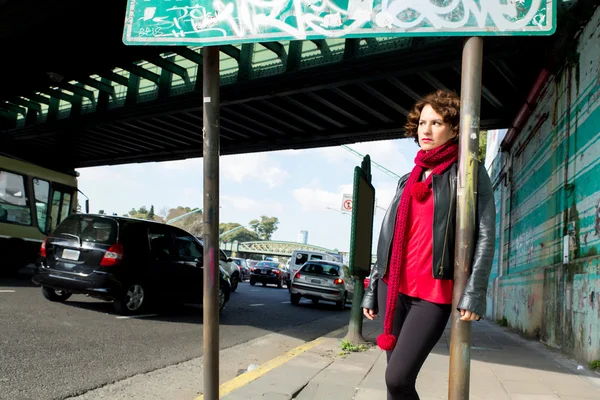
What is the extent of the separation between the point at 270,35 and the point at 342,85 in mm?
8443

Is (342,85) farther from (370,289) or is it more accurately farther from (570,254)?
(370,289)

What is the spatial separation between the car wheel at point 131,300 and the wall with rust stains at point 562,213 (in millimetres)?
6733

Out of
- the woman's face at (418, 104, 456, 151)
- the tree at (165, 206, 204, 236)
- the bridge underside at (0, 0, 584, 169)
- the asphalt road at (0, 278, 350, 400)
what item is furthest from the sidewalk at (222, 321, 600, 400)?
the tree at (165, 206, 204, 236)

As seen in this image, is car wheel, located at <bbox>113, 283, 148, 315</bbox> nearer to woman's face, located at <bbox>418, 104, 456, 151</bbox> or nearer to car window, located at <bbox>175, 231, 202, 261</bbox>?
car window, located at <bbox>175, 231, 202, 261</bbox>

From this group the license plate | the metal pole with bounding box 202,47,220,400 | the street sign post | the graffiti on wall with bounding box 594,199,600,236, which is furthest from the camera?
the license plate

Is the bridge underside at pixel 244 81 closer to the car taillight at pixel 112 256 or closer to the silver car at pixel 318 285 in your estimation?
the silver car at pixel 318 285

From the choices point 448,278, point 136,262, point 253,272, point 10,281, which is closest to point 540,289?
point 136,262

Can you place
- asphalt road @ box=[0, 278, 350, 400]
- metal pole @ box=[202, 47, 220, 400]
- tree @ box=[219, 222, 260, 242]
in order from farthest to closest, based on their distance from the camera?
tree @ box=[219, 222, 260, 242] < asphalt road @ box=[0, 278, 350, 400] < metal pole @ box=[202, 47, 220, 400]

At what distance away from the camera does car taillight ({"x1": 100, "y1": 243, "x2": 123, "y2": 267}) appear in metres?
8.73

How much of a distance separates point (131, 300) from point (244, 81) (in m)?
5.52

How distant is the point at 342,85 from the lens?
11164 mm

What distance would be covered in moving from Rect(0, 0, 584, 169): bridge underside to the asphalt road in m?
5.18

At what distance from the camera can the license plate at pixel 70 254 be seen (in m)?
8.91

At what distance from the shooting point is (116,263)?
8.75 meters
